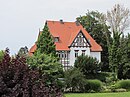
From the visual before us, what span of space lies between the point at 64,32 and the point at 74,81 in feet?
95.3

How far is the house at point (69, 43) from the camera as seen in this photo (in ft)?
205

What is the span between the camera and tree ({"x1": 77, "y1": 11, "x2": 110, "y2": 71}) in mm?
71631

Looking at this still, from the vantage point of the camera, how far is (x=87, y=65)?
5562 centimetres

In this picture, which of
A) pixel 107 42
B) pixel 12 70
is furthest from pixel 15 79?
pixel 107 42

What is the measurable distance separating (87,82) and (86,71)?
19.3 metres

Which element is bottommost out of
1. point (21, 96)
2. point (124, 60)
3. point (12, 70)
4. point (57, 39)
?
point (21, 96)

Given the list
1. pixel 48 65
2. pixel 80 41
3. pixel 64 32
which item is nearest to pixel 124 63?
pixel 80 41

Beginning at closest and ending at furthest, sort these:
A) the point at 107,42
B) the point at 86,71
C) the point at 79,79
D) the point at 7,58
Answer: the point at 7,58, the point at 79,79, the point at 86,71, the point at 107,42

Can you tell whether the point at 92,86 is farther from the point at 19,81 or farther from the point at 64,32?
the point at 19,81

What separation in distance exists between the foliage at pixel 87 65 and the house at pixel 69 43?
4923 mm

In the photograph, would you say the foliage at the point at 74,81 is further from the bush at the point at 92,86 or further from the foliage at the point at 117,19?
the foliage at the point at 117,19

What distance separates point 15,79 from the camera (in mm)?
6230

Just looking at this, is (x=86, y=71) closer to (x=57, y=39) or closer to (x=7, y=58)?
(x=57, y=39)

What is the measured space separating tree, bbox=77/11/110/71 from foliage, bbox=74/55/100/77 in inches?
559
